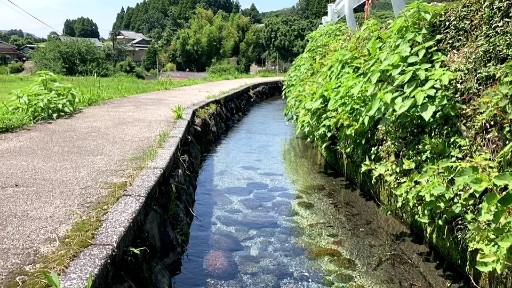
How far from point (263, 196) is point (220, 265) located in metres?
1.93

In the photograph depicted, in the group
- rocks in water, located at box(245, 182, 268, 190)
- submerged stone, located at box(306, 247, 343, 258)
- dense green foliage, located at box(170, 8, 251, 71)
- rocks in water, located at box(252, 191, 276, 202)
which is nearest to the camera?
submerged stone, located at box(306, 247, 343, 258)

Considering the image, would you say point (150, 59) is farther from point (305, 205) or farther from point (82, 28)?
point (82, 28)

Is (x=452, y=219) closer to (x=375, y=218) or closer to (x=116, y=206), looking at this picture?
(x=375, y=218)

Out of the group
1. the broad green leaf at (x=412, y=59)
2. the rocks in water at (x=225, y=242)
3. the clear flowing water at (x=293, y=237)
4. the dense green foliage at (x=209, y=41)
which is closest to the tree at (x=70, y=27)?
the dense green foliage at (x=209, y=41)

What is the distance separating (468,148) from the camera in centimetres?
322

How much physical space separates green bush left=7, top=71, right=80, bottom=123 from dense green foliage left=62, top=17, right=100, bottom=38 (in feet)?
338

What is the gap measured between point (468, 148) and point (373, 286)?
1269 mm

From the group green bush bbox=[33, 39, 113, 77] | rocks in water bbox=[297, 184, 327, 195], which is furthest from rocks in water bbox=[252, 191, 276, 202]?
green bush bbox=[33, 39, 113, 77]

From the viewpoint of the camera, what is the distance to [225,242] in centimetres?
427

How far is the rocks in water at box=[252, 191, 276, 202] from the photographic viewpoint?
18.2 ft

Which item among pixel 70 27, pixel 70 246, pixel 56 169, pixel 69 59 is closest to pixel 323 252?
pixel 70 246

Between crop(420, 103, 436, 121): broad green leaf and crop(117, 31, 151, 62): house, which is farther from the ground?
crop(117, 31, 151, 62): house

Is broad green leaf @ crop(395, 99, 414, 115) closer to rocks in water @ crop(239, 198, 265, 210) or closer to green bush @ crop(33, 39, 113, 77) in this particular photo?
rocks in water @ crop(239, 198, 265, 210)

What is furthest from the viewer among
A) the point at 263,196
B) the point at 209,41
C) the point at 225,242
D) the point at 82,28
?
the point at 82,28
